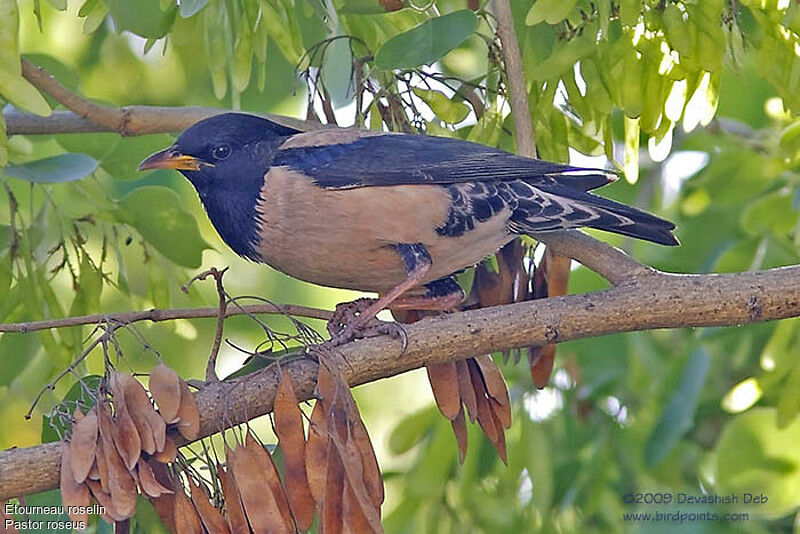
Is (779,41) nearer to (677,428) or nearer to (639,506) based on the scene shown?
(677,428)

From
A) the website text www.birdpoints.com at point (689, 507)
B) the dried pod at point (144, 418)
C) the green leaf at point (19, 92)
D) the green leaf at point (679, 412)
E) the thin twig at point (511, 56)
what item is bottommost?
the website text www.birdpoints.com at point (689, 507)

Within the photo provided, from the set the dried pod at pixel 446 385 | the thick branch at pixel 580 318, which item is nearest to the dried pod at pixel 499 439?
the dried pod at pixel 446 385

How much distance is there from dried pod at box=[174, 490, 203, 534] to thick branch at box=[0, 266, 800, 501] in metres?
0.37

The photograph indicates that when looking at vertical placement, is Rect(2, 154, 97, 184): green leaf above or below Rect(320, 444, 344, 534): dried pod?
above

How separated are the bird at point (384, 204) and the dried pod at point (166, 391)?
922 mm

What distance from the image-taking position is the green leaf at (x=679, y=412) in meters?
4.07

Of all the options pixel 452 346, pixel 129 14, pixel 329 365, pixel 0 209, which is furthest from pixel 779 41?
pixel 0 209

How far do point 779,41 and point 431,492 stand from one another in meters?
2.01

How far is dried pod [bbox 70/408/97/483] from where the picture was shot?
2.40 meters

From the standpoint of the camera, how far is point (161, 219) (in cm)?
356

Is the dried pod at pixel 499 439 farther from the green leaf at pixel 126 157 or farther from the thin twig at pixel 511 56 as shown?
the green leaf at pixel 126 157

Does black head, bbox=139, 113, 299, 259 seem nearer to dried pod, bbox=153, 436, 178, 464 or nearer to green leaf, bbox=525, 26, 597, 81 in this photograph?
green leaf, bbox=525, 26, 597, 81

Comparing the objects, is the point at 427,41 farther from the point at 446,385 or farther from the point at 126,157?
the point at 126,157

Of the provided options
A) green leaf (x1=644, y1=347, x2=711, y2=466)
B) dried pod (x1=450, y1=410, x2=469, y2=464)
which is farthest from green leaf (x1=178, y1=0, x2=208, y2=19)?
green leaf (x1=644, y1=347, x2=711, y2=466)
